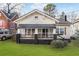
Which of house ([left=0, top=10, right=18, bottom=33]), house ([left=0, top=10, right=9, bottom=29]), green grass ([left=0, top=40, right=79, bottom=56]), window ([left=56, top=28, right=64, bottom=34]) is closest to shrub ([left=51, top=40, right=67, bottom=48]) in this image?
green grass ([left=0, top=40, right=79, bottom=56])

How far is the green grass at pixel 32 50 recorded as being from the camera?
8672 mm

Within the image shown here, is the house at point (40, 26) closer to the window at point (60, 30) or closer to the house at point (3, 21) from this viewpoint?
the window at point (60, 30)

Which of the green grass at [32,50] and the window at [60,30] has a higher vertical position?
the window at [60,30]

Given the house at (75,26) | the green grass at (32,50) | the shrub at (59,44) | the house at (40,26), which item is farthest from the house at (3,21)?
the house at (75,26)

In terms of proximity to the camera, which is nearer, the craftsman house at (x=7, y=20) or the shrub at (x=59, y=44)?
the shrub at (x=59, y=44)

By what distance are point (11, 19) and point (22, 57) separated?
834 mm

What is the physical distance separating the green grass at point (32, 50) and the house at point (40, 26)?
0.52ft

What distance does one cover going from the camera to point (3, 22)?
884cm

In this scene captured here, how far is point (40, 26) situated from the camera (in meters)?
8.81

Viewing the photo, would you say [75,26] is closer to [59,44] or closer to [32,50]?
[59,44]

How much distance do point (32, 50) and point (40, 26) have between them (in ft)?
1.75

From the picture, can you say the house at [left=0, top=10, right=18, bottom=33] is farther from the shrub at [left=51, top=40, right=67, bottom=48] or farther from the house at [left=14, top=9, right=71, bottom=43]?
the shrub at [left=51, top=40, right=67, bottom=48]

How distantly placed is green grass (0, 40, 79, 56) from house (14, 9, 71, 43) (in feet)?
0.52

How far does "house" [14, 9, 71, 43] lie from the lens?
8773mm
